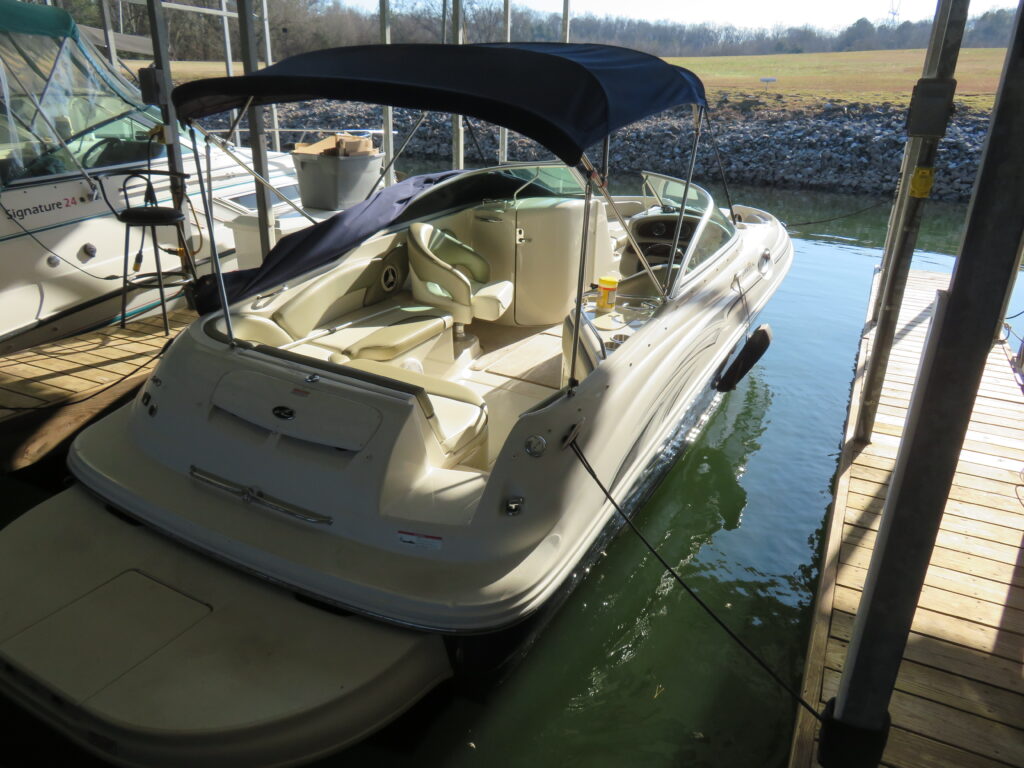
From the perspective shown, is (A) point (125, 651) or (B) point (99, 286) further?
(B) point (99, 286)

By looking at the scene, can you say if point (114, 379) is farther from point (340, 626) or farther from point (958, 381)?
point (958, 381)

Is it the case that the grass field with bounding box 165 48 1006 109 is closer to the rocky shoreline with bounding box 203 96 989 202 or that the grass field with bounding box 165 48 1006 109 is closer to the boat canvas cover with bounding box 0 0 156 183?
the rocky shoreline with bounding box 203 96 989 202

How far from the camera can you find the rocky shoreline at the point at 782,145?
18.0 m

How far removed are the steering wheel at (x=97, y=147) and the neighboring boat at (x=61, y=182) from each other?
0.03ft

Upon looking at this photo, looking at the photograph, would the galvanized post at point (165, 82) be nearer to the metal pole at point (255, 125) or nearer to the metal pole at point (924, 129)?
the metal pole at point (255, 125)

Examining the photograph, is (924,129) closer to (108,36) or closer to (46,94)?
(46,94)

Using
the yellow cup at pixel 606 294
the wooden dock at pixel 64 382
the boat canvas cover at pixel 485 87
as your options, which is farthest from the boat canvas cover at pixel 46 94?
the yellow cup at pixel 606 294

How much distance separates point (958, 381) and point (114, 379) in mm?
4543

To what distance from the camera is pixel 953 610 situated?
2.81 m

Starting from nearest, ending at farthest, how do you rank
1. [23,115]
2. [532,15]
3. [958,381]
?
[958,381], [23,115], [532,15]

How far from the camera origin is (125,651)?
2121 mm

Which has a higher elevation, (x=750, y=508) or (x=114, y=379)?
(x=114, y=379)

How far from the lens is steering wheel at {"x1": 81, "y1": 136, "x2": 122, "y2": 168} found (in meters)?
6.06

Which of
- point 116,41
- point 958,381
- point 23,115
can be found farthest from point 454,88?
point 116,41
